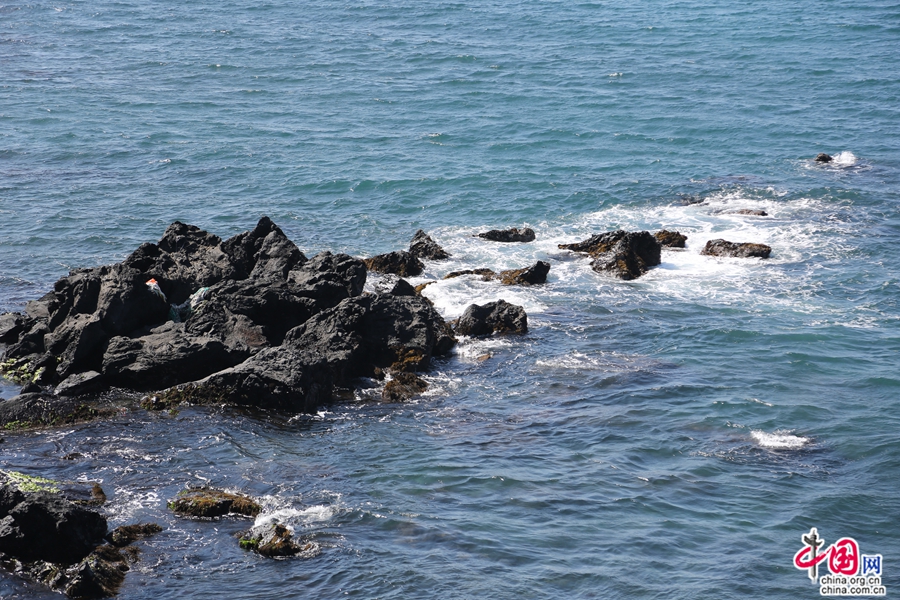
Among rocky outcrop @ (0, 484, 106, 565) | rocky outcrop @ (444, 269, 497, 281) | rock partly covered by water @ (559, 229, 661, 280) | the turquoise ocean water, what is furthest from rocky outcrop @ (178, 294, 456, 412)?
rock partly covered by water @ (559, 229, 661, 280)

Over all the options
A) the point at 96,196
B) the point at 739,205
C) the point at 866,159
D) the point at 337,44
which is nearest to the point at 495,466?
the point at 739,205

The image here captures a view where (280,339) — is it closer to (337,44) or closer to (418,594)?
(418,594)

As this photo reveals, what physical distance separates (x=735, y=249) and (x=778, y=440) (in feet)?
52.2

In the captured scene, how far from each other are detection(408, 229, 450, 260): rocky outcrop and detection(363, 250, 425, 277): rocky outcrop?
930 millimetres

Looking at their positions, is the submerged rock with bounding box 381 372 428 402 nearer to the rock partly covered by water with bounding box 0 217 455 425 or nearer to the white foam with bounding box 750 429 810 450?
the rock partly covered by water with bounding box 0 217 455 425

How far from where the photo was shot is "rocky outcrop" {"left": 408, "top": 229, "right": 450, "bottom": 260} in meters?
38.3

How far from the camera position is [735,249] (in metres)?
38.0

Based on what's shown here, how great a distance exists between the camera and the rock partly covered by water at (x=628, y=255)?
36500mm

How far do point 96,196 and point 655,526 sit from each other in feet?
123

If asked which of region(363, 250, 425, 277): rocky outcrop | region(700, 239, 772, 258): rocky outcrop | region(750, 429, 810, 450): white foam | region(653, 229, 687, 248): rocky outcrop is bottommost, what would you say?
region(750, 429, 810, 450): white foam

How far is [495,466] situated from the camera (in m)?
22.1

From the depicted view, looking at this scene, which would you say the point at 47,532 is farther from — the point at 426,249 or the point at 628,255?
the point at 628,255

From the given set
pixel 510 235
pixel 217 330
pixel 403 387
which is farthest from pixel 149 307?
pixel 510 235
